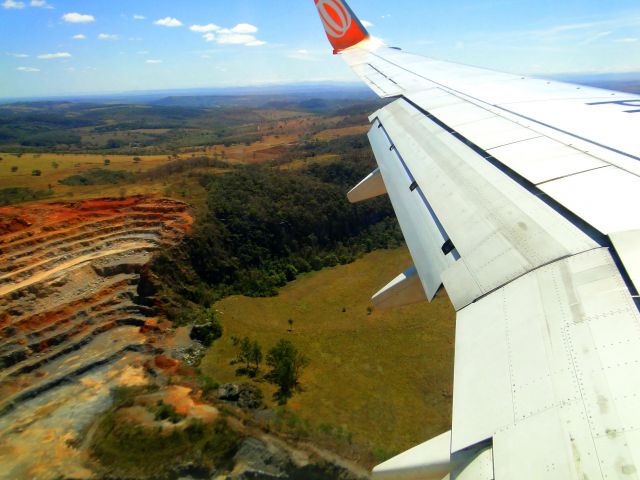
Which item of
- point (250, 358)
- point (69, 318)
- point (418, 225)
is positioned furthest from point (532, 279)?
point (69, 318)

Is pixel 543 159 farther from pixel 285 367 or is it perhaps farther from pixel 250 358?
pixel 250 358

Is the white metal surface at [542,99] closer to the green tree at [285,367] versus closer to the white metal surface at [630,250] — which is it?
the white metal surface at [630,250]

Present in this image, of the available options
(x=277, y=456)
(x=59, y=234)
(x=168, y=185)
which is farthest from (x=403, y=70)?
(x=168, y=185)

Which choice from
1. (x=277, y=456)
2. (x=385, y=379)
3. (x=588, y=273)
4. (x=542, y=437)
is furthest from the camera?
(x=385, y=379)

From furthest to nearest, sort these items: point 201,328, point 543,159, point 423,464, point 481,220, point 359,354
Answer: point 201,328, point 359,354, point 543,159, point 481,220, point 423,464

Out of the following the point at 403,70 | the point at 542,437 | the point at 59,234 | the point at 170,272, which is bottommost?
the point at 170,272

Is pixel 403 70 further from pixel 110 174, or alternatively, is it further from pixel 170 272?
pixel 110 174

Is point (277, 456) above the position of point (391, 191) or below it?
below

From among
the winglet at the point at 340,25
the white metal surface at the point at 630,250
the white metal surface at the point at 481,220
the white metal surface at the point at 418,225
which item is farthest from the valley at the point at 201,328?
the winglet at the point at 340,25
